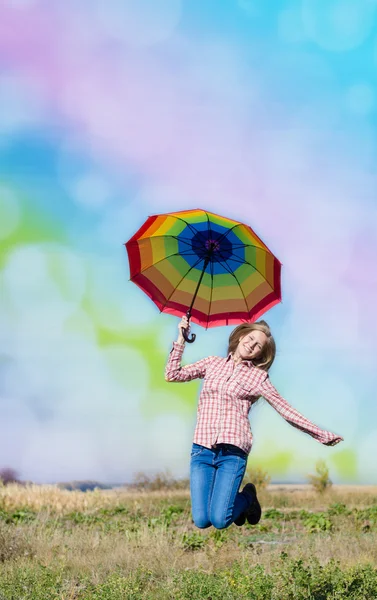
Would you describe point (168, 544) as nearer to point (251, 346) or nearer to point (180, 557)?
point (180, 557)

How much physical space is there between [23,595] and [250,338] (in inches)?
138

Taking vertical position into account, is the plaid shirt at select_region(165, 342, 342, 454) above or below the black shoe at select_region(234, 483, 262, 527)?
above

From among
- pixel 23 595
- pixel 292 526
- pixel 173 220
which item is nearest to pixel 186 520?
pixel 292 526

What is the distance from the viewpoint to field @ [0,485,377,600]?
7.36m

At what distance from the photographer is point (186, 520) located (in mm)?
14359

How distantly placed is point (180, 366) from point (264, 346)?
949mm

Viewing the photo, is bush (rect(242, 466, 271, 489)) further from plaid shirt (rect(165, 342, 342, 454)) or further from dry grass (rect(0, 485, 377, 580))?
plaid shirt (rect(165, 342, 342, 454))

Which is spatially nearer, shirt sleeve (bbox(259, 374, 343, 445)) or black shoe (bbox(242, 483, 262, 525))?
shirt sleeve (bbox(259, 374, 343, 445))

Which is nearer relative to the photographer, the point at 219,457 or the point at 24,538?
the point at 219,457

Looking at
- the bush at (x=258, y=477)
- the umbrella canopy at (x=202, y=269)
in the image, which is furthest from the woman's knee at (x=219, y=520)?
the bush at (x=258, y=477)

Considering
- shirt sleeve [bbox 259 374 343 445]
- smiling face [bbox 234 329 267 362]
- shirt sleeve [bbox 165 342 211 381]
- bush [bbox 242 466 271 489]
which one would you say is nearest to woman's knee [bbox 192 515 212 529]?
shirt sleeve [bbox 259 374 343 445]

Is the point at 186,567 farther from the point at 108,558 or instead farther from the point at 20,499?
the point at 20,499

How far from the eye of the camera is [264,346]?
781cm

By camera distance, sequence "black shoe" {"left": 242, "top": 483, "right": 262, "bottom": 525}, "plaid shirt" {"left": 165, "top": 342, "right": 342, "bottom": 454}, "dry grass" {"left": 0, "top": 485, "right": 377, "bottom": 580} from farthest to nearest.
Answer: "dry grass" {"left": 0, "top": 485, "right": 377, "bottom": 580} < "black shoe" {"left": 242, "top": 483, "right": 262, "bottom": 525} < "plaid shirt" {"left": 165, "top": 342, "right": 342, "bottom": 454}
